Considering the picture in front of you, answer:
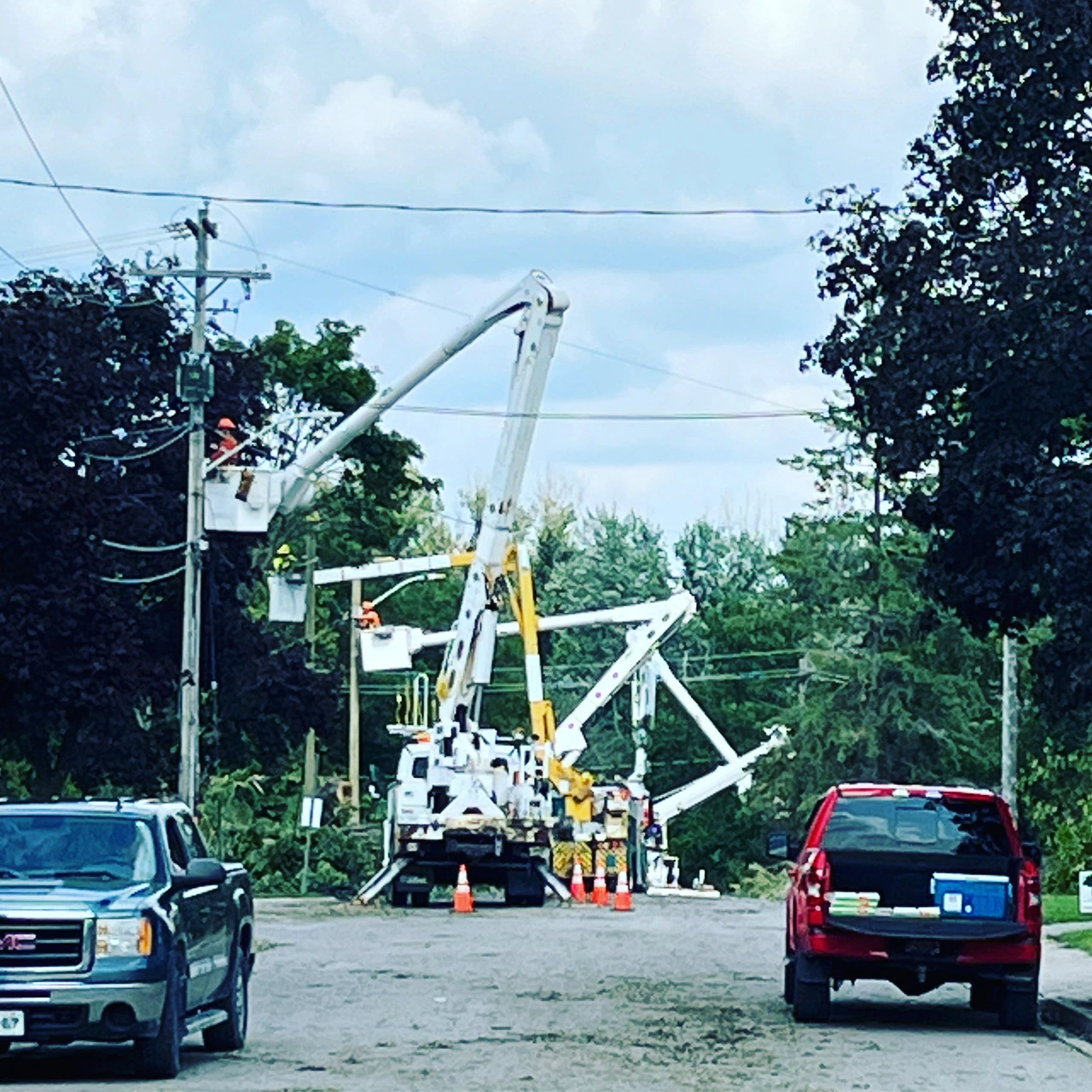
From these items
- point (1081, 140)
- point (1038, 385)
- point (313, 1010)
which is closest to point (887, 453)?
point (1038, 385)

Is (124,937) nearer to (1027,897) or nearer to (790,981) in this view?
(1027,897)

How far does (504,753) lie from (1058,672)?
22.6 metres

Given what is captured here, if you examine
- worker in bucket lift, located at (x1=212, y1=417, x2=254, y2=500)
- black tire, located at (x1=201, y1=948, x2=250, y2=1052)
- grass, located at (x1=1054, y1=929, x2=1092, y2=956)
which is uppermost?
worker in bucket lift, located at (x1=212, y1=417, x2=254, y2=500)

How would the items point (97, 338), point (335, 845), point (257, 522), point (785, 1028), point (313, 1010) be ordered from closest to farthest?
point (785, 1028)
point (313, 1010)
point (257, 522)
point (97, 338)
point (335, 845)

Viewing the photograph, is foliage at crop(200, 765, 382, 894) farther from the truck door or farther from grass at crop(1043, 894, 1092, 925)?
the truck door

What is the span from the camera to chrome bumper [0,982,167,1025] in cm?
1484

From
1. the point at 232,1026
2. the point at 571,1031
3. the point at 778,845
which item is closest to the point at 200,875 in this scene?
the point at 232,1026

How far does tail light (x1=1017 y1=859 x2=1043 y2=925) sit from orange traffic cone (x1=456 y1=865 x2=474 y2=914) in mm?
21055

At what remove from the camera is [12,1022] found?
1483cm

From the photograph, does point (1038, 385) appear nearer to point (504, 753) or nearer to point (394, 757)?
point (504, 753)

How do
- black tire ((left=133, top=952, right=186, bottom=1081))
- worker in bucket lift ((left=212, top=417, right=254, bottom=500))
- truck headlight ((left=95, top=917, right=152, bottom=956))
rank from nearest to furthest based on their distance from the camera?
1. truck headlight ((left=95, top=917, right=152, bottom=956))
2. black tire ((left=133, top=952, right=186, bottom=1081))
3. worker in bucket lift ((left=212, top=417, right=254, bottom=500))

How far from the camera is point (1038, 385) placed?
20500 mm

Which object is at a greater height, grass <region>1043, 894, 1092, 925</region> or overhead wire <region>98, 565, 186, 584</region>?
overhead wire <region>98, 565, 186, 584</region>

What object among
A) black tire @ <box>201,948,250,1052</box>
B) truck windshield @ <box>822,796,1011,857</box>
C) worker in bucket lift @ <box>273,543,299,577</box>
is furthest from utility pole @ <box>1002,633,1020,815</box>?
black tire @ <box>201,948,250,1052</box>
